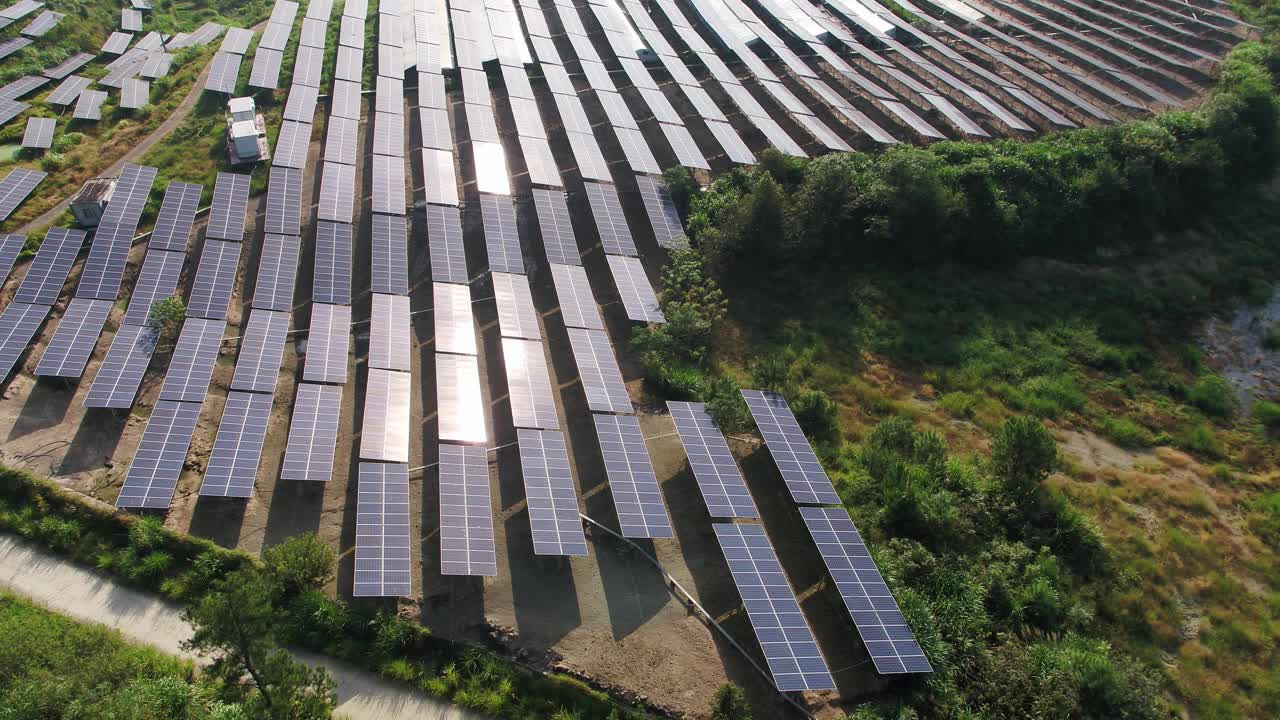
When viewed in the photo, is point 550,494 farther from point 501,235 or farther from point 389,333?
point 501,235

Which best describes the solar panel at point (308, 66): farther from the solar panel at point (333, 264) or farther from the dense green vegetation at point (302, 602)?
the dense green vegetation at point (302, 602)

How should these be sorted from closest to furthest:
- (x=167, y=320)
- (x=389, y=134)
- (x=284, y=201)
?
(x=167, y=320), (x=284, y=201), (x=389, y=134)

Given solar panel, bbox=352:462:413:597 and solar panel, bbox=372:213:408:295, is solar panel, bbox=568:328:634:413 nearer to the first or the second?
solar panel, bbox=352:462:413:597

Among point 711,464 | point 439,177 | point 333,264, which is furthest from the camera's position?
point 439,177

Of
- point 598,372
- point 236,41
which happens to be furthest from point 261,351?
point 236,41

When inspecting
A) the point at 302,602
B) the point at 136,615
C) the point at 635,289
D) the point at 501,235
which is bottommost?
the point at 136,615

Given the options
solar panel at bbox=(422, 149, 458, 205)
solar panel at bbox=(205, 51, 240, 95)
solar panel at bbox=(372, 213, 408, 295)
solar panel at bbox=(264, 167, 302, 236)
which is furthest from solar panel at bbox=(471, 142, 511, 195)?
solar panel at bbox=(205, 51, 240, 95)

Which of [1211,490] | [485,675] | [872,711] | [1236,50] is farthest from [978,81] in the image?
[485,675]

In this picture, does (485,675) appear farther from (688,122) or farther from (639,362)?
(688,122)

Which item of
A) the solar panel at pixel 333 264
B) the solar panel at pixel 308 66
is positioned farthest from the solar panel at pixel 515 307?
the solar panel at pixel 308 66
